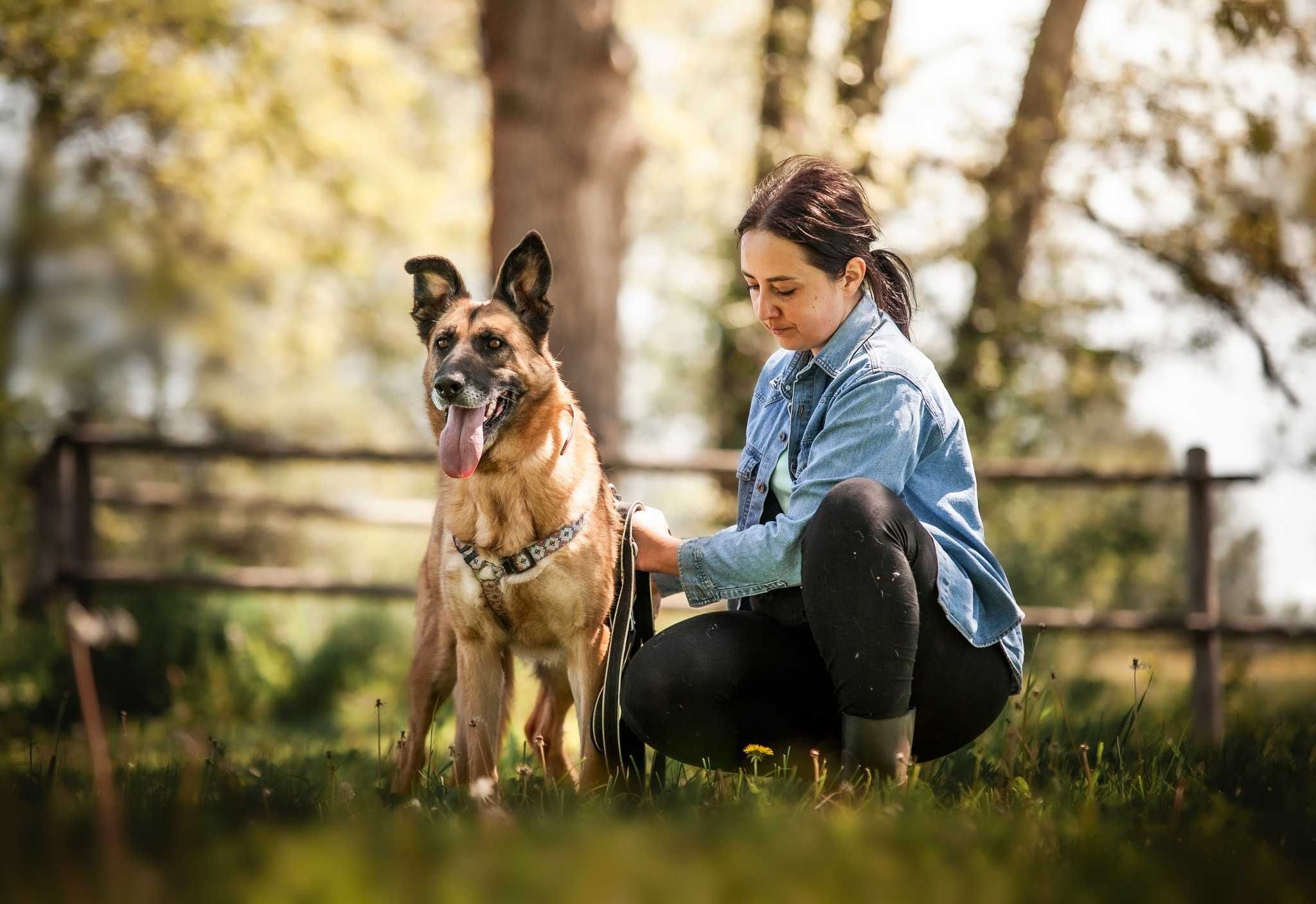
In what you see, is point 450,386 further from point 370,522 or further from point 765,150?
point 765,150

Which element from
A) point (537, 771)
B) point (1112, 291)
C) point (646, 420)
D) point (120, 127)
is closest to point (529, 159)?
point (1112, 291)

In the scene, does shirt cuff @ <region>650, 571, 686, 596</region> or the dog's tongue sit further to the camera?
shirt cuff @ <region>650, 571, 686, 596</region>

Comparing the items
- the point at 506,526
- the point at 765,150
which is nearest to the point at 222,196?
the point at 765,150

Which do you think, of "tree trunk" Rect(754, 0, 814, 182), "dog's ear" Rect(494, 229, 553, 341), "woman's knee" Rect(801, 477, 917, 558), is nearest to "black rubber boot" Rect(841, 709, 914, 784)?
"woman's knee" Rect(801, 477, 917, 558)

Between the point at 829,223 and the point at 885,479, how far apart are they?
0.68m

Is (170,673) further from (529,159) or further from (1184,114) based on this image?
(1184,114)

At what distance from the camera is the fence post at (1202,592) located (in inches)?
236

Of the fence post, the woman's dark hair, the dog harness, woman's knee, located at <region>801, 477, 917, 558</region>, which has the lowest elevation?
the fence post

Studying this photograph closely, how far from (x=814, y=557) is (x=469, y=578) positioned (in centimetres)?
106

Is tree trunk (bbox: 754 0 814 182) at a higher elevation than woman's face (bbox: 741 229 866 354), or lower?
higher

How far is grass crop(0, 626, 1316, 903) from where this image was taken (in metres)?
1.47

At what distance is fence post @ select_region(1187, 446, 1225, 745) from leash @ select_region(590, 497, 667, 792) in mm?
4119

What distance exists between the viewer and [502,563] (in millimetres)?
3166

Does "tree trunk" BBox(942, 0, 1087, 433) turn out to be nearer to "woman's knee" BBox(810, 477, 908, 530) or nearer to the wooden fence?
the wooden fence
